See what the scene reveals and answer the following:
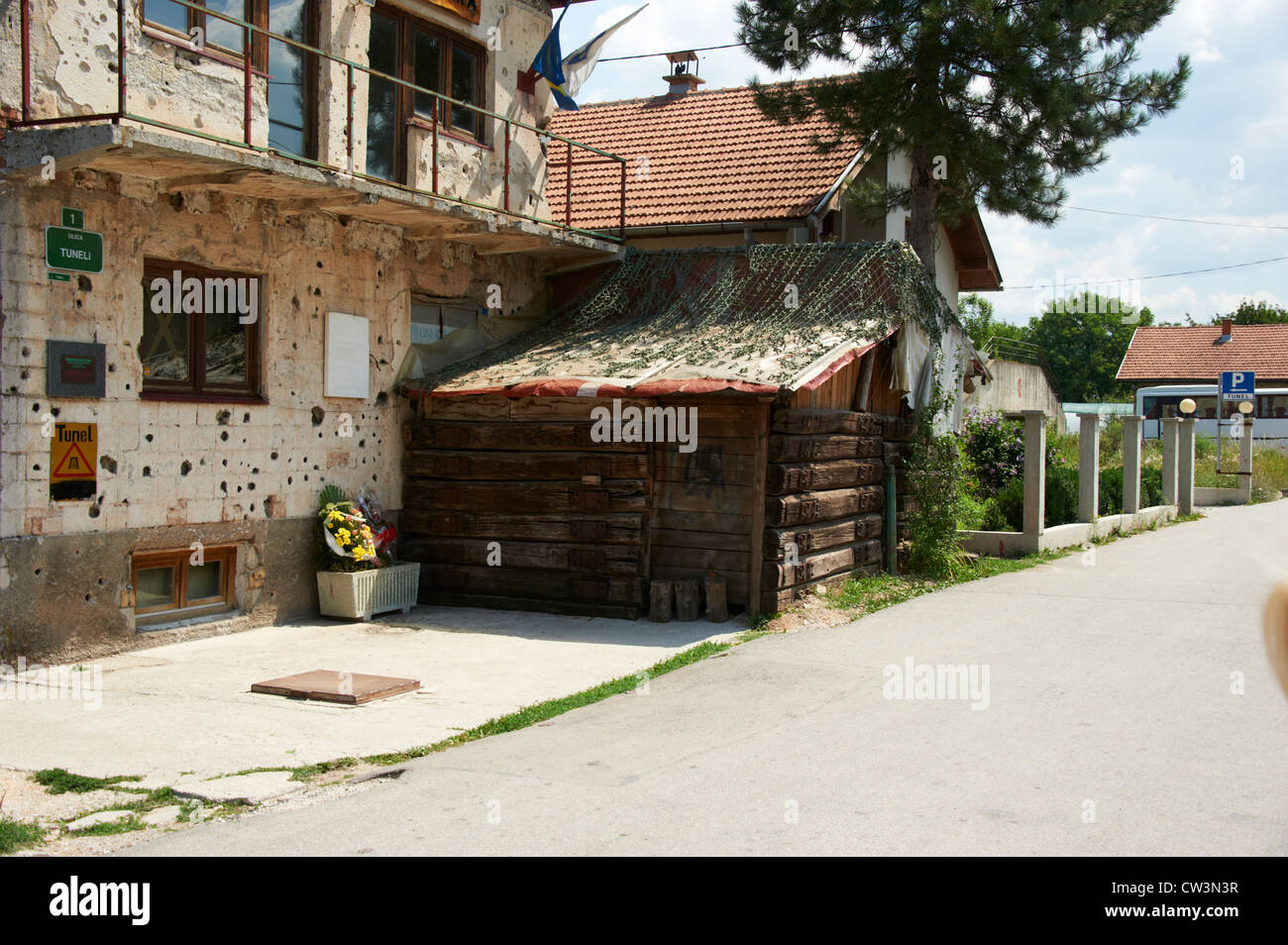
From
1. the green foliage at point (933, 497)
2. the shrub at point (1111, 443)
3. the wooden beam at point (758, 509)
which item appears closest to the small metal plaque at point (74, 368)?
the wooden beam at point (758, 509)

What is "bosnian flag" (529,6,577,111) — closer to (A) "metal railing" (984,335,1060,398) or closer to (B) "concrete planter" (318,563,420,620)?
(B) "concrete planter" (318,563,420,620)

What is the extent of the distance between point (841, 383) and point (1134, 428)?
1109cm

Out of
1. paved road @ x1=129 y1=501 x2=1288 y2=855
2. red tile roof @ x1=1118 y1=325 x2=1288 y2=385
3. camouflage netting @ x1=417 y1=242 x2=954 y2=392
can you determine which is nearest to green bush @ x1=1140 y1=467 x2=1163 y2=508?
camouflage netting @ x1=417 y1=242 x2=954 y2=392

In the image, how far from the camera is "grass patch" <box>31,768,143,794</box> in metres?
6.25

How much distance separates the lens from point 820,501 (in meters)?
12.4

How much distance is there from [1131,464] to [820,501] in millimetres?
11842

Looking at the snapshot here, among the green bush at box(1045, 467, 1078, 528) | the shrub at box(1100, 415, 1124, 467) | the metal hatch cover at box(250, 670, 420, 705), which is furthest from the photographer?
the shrub at box(1100, 415, 1124, 467)

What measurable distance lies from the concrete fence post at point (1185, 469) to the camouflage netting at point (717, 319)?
43.7ft

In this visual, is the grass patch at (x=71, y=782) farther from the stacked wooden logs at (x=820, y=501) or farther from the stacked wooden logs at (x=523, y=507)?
the stacked wooden logs at (x=820, y=501)

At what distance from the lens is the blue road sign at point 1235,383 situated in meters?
31.1

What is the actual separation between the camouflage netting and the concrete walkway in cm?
255

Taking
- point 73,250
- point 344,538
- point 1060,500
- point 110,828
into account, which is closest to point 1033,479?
point 1060,500

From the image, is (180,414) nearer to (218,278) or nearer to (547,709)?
(218,278)
